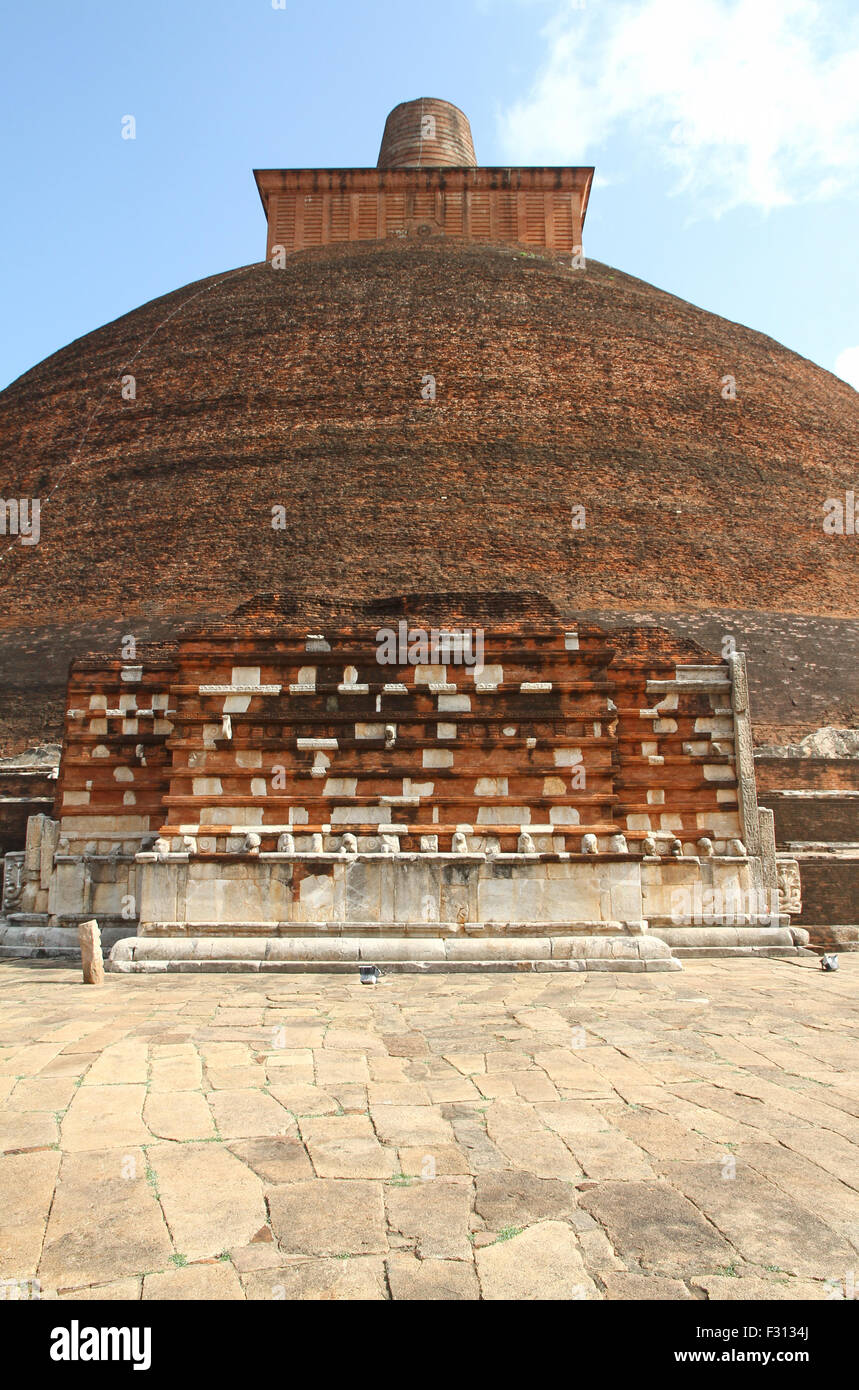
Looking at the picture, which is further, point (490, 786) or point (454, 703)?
point (454, 703)

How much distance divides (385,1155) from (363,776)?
189 inches

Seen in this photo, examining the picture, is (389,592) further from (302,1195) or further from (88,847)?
(302,1195)

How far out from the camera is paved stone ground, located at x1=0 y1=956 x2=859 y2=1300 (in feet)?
7.85

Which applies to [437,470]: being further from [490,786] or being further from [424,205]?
[424,205]

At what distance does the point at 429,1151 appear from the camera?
3172 mm

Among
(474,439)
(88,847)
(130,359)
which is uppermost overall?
(130,359)

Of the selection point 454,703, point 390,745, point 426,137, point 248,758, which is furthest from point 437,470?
point 426,137

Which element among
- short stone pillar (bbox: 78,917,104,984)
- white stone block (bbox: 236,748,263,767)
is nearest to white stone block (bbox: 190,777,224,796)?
white stone block (bbox: 236,748,263,767)

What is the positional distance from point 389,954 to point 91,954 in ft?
6.91

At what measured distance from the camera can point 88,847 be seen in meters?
8.52

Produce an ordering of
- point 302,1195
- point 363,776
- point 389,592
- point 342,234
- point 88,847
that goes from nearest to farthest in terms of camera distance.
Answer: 1. point 302,1195
2. point 363,776
3. point 88,847
4. point 389,592
5. point 342,234

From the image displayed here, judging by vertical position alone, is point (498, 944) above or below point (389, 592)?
below

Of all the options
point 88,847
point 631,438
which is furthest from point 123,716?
point 631,438

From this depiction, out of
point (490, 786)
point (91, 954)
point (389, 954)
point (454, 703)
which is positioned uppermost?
point (454, 703)
